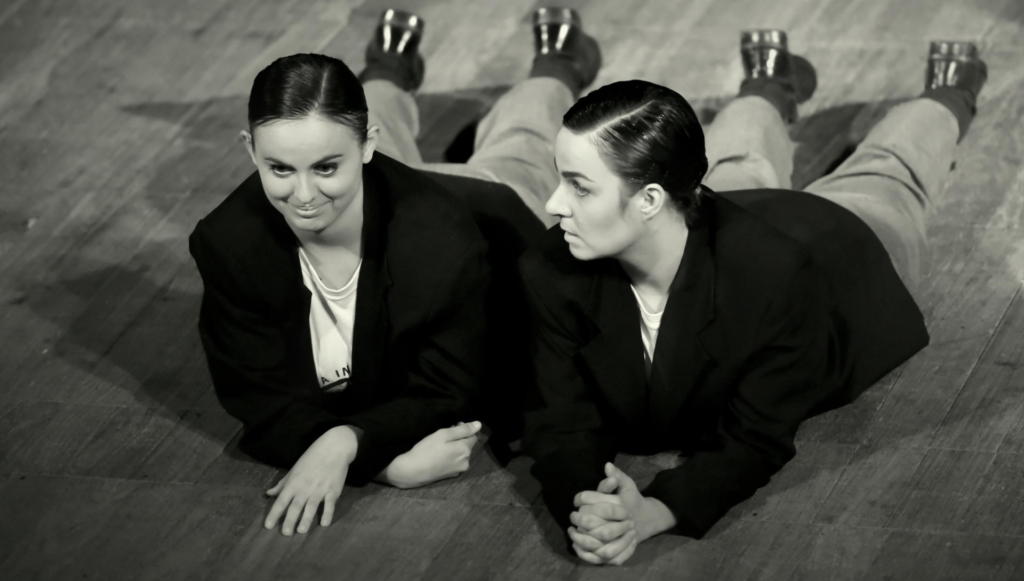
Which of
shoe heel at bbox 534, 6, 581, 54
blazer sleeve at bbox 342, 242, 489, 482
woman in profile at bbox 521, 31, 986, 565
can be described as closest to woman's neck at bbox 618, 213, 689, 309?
woman in profile at bbox 521, 31, 986, 565

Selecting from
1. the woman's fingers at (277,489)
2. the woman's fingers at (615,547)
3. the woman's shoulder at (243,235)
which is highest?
the woman's shoulder at (243,235)

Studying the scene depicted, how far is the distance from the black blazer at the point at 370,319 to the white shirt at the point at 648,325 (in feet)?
0.72

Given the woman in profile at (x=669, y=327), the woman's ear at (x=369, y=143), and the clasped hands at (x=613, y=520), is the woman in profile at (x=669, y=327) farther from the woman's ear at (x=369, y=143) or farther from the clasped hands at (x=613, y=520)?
the woman's ear at (x=369, y=143)

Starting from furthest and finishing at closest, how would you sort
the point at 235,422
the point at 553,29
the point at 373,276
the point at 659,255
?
the point at 553,29
the point at 235,422
the point at 373,276
the point at 659,255

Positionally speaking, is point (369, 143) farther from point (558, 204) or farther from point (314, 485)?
point (314, 485)

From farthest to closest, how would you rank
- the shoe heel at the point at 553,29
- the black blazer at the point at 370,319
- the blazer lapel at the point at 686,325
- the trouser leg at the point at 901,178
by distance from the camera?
the shoe heel at the point at 553,29
the trouser leg at the point at 901,178
the black blazer at the point at 370,319
the blazer lapel at the point at 686,325

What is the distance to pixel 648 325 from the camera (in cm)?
197

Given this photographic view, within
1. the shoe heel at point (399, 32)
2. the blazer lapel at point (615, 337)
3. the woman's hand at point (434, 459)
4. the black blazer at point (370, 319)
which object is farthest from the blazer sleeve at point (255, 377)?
the shoe heel at point (399, 32)

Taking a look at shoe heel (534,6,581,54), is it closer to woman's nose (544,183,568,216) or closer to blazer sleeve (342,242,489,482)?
blazer sleeve (342,242,489,482)

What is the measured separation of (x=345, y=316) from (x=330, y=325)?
31mm

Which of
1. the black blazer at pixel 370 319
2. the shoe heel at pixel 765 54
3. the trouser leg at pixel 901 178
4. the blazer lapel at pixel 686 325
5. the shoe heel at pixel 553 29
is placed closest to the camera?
the blazer lapel at pixel 686 325

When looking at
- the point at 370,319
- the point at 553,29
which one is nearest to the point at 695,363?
the point at 370,319

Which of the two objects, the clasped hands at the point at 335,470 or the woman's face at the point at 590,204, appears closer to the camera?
the woman's face at the point at 590,204

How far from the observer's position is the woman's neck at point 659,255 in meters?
1.89
